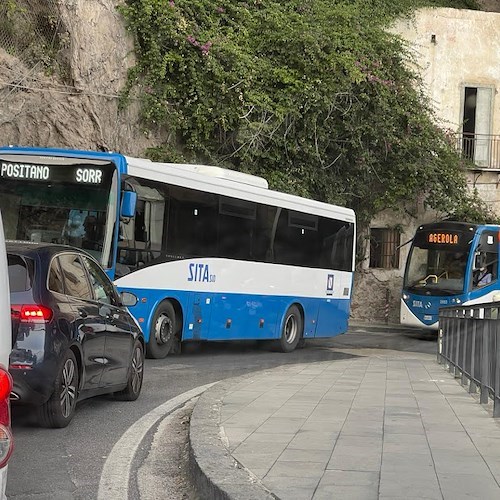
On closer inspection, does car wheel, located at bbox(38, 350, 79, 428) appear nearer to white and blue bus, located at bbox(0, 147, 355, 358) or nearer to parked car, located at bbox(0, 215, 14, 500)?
parked car, located at bbox(0, 215, 14, 500)

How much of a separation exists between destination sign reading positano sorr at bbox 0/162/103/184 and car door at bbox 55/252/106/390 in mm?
6053

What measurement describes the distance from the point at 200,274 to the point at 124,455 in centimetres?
1059

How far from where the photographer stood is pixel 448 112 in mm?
34562

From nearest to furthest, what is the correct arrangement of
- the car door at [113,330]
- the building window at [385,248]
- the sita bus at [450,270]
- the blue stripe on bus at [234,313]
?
the car door at [113,330], the blue stripe on bus at [234,313], the sita bus at [450,270], the building window at [385,248]

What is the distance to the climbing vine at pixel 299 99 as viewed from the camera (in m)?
26.7

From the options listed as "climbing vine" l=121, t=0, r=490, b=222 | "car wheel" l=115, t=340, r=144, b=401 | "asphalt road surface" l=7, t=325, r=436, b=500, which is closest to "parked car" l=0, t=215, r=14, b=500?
"asphalt road surface" l=7, t=325, r=436, b=500

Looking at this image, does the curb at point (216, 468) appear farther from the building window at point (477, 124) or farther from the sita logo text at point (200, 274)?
the building window at point (477, 124)

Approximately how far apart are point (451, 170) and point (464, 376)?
19.8 metres

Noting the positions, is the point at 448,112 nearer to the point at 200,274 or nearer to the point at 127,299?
the point at 200,274

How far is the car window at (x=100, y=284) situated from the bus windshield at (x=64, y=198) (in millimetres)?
5152

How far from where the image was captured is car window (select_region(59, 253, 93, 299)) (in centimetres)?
954

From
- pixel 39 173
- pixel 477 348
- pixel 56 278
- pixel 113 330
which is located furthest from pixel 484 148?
pixel 56 278

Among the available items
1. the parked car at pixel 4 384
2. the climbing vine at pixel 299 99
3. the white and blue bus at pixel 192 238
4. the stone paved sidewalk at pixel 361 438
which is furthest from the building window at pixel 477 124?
the parked car at pixel 4 384

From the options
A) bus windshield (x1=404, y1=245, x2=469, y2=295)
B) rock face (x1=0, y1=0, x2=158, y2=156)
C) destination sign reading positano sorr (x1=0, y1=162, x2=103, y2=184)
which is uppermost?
rock face (x1=0, y1=0, x2=158, y2=156)
